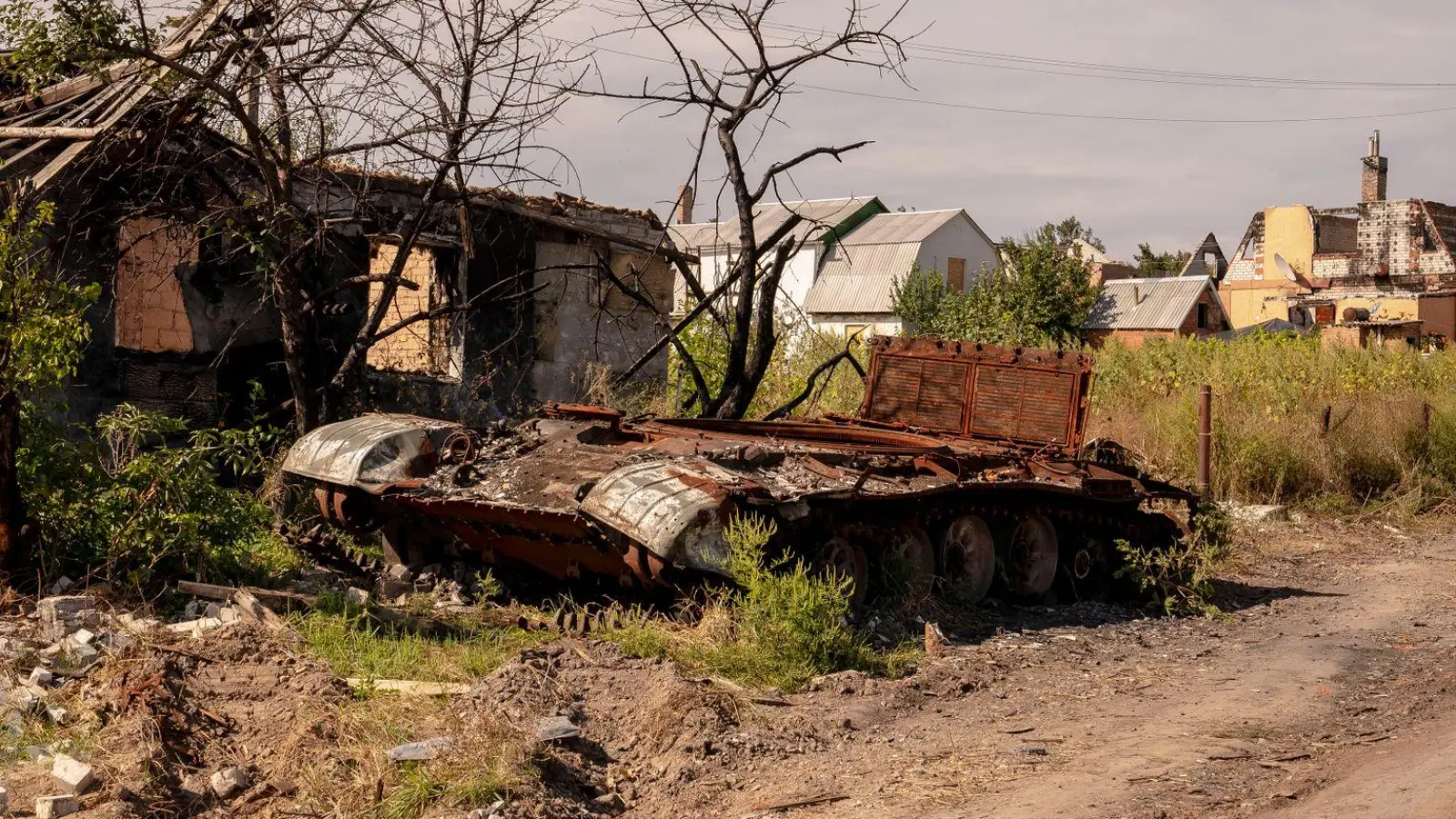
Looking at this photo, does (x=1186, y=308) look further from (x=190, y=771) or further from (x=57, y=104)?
(x=190, y=771)

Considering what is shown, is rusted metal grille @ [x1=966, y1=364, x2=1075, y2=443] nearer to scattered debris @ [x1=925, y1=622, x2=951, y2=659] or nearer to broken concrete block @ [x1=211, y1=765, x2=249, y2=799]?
scattered debris @ [x1=925, y1=622, x2=951, y2=659]

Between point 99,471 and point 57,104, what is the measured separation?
3456 millimetres

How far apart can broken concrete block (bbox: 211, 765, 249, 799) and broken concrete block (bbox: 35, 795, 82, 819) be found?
50cm

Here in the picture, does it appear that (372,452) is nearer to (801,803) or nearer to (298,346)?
(298,346)

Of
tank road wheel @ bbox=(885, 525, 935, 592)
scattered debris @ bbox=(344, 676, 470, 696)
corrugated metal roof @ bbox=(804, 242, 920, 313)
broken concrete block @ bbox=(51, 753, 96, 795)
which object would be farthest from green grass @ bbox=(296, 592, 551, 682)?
corrugated metal roof @ bbox=(804, 242, 920, 313)

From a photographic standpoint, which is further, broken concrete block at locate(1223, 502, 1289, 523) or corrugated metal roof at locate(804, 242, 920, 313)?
corrugated metal roof at locate(804, 242, 920, 313)

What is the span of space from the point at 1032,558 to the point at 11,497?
6.57 meters

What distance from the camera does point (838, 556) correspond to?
8.66 meters

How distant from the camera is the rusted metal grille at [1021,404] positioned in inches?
428

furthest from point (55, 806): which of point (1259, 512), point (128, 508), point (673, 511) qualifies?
point (1259, 512)

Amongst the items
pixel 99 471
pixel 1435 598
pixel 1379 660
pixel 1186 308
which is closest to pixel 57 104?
pixel 99 471

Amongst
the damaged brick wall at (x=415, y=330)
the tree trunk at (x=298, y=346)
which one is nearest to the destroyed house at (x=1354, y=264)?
the damaged brick wall at (x=415, y=330)

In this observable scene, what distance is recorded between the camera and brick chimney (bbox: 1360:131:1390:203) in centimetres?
4794

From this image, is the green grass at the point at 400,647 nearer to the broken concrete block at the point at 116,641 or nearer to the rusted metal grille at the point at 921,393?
the broken concrete block at the point at 116,641
